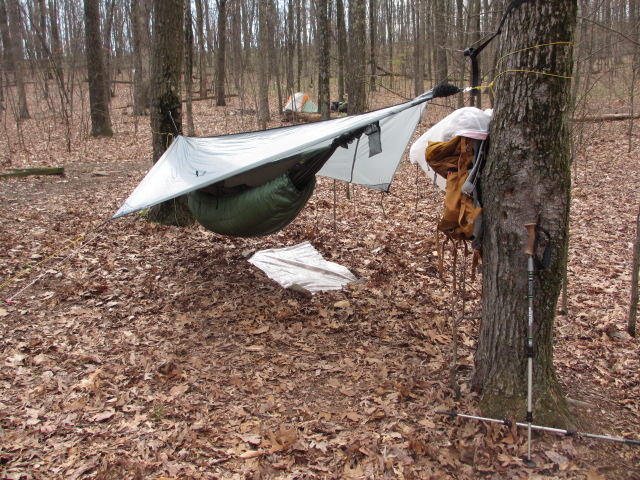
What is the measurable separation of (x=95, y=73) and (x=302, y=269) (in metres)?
9.32

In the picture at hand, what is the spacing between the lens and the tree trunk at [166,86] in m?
5.38

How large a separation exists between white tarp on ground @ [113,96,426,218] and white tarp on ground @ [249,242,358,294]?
1014 mm

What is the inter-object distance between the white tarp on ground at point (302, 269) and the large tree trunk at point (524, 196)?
1900 mm

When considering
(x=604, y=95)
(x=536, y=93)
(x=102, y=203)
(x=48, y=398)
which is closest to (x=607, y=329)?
(x=536, y=93)

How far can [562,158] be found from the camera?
2293 millimetres

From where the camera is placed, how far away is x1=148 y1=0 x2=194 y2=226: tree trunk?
5379 millimetres

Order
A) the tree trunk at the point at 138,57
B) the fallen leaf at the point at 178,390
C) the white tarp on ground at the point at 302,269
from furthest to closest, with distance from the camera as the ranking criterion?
the tree trunk at the point at 138,57
the white tarp on ground at the point at 302,269
the fallen leaf at the point at 178,390

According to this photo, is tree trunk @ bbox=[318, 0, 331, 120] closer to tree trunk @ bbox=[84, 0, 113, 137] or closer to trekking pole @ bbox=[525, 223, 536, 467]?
tree trunk @ bbox=[84, 0, 113, 137]

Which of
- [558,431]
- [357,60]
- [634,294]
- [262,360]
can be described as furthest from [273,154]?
[357,60]

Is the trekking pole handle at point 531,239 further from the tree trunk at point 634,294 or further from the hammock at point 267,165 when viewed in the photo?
the tree trunk at point 634,294

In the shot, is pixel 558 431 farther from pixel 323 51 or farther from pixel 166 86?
pixel 323 51

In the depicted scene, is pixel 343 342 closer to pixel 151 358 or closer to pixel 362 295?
pixel 362 295

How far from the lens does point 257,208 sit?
3912mm

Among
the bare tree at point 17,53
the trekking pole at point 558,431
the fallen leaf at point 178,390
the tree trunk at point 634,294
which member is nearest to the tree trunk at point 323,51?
the tree trunk at point 634,294
